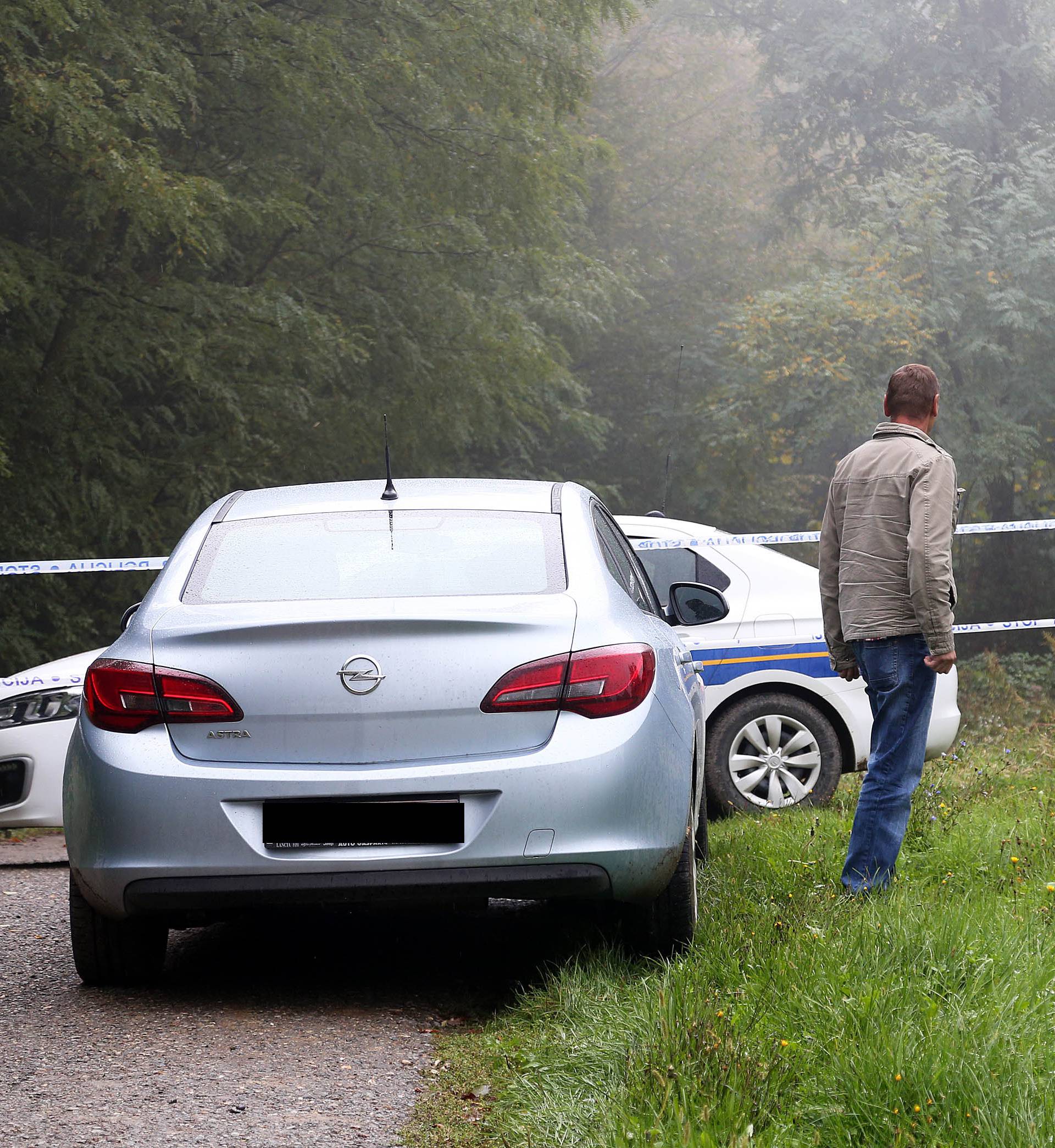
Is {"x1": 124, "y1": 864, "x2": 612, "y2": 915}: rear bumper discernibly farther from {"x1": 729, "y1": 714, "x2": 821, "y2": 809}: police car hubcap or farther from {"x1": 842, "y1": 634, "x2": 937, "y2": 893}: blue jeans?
{"x1": 729, "y1": 714, "x2": 821, "y2": 809}: police car hubcap

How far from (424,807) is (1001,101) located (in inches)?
862

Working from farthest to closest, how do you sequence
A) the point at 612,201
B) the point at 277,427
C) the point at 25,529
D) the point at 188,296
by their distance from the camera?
the point at 612,201, the point at 277,427, the point at 188,296, the point at 25,529

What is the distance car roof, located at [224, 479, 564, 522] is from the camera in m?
4.96

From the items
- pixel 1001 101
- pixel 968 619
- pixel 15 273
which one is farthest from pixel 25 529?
pixel 1001 101

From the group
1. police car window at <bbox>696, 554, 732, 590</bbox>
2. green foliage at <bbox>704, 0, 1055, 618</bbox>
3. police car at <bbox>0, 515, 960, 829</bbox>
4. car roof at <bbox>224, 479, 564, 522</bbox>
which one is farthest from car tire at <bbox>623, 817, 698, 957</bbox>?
green foliage at <bbox>704, 0, 1055, 618</bbox>

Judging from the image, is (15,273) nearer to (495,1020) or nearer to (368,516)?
(368,516)

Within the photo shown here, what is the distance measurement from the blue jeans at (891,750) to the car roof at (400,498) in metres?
1.26

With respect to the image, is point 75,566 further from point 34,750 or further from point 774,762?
point 774,762

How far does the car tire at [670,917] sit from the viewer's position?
4.53m

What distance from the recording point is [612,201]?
2897 centimetres

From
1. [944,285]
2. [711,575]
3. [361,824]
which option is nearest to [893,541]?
[361,824]

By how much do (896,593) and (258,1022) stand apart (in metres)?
2.44

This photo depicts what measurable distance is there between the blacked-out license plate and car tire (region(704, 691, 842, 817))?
3841 millimetres

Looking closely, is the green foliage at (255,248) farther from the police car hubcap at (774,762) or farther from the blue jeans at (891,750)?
the blue jeans at (891,750)
